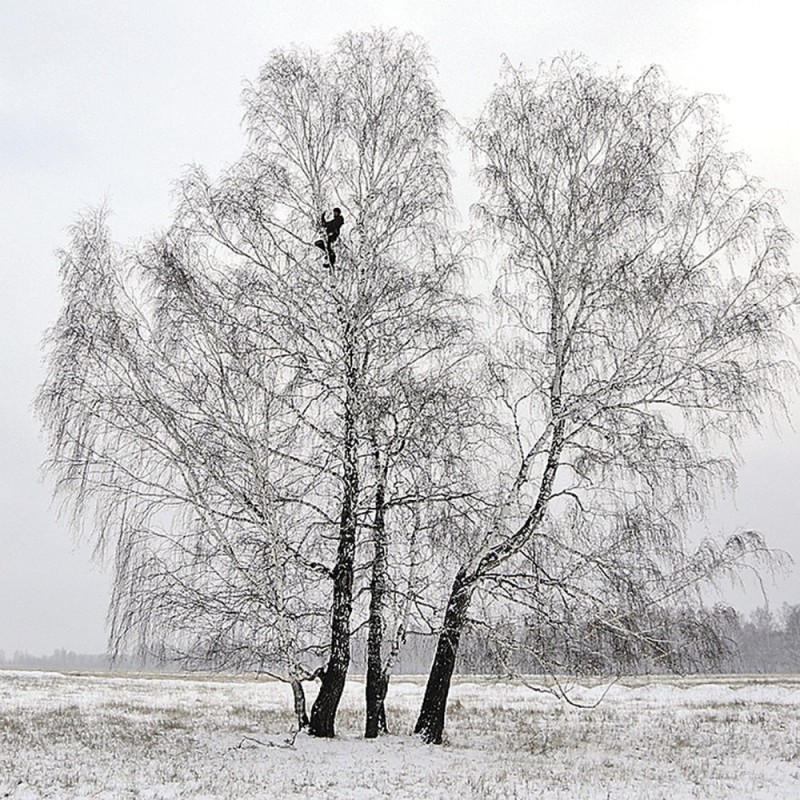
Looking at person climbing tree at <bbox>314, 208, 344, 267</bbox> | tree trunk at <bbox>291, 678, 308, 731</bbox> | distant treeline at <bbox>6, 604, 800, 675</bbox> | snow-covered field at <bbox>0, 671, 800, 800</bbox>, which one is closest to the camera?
snow-covered field at <bbox>0, 671, 800, 800</bbox>

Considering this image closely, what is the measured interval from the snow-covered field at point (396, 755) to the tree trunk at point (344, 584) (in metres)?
0.61

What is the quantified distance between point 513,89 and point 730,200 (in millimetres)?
3886

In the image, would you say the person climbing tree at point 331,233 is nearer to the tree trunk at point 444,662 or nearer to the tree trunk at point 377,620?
the tree trunk at point 377,620

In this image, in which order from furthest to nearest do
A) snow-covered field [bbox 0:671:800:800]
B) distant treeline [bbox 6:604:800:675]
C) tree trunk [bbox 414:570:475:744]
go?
tree trunk [bbox 414:570:475:744], distant treeline [bbox 6:604:800:675], snow-covered field [bbox 0:671:800:800]

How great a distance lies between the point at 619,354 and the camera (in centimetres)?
1224

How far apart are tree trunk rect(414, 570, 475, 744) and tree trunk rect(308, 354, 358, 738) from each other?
144cm

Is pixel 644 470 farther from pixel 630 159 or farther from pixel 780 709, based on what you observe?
pixel 780 709

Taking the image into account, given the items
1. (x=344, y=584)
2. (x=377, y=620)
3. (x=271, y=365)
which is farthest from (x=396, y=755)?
(x=271, y=365)

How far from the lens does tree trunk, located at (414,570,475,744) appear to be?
39.8 feet

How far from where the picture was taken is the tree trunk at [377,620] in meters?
11.8

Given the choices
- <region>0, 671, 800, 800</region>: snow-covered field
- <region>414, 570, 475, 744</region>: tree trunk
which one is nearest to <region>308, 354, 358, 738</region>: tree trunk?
<region>0, 671, 800, 800</region>: snow-covered field

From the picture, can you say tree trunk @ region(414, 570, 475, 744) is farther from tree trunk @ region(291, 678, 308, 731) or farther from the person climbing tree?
the person climbing tree

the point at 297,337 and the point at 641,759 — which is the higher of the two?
the point at 297,337

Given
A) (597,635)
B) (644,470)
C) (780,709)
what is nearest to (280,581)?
(597,635)
